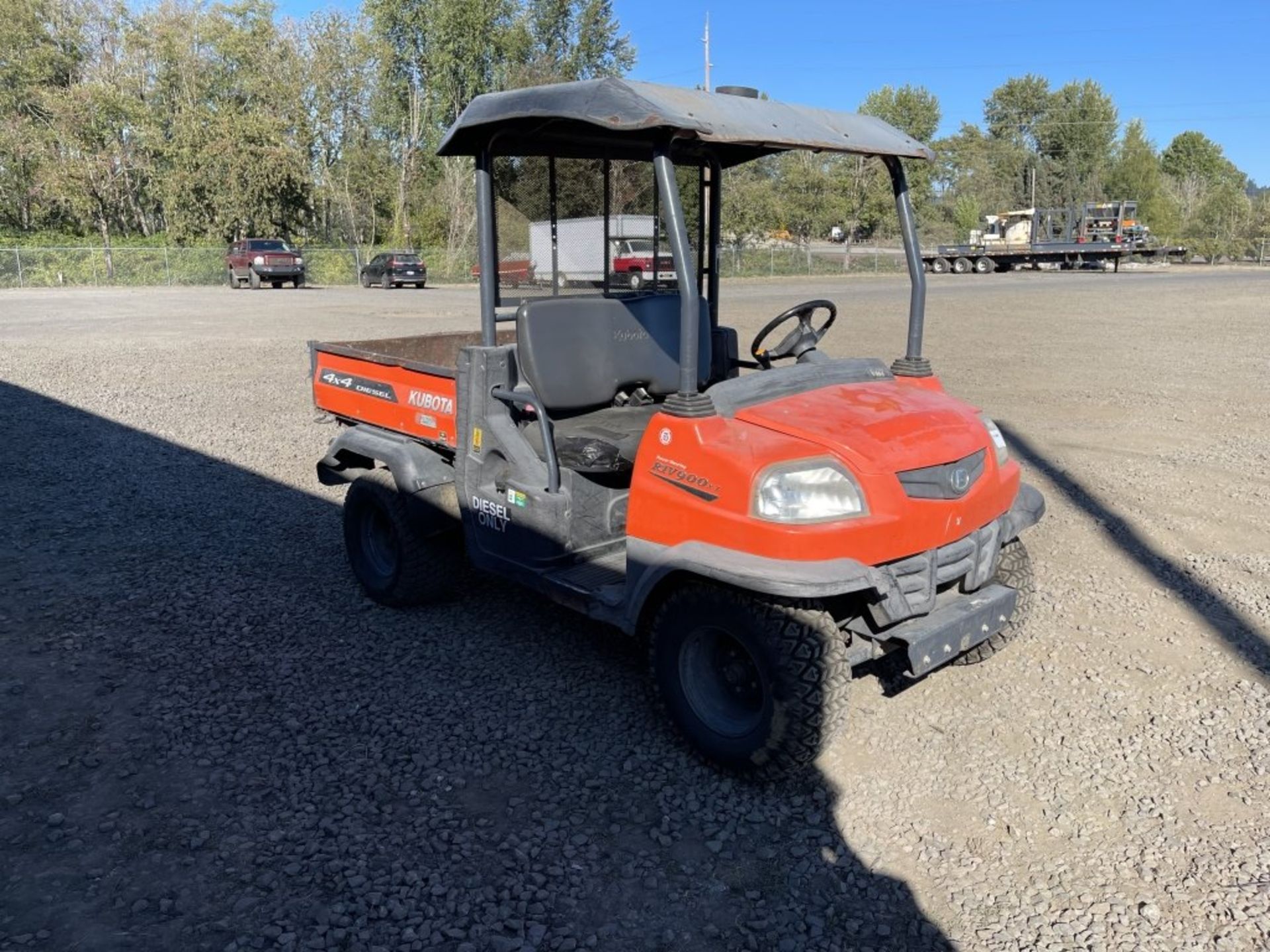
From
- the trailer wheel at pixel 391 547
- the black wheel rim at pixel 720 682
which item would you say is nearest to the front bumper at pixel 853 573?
the black wheel rim at pixel 720 682

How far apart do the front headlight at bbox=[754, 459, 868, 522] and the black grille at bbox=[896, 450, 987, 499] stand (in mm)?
209

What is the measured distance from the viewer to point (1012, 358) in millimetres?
14336

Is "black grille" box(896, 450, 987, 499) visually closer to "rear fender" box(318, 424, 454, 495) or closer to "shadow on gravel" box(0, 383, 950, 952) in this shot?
"shadow on gravel" box(0, 383, 950, 952)

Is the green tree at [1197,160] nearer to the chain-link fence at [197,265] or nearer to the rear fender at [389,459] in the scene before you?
the chain-link fence at [197,265]

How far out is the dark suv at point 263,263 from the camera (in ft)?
114

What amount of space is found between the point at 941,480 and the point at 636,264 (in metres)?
2.16

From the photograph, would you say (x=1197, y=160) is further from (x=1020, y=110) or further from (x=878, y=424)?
(x=878, y=424)

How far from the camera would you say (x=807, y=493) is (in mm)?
3277

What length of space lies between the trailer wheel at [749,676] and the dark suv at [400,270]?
34.7 m

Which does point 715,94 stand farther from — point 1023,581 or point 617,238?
point 1023,581

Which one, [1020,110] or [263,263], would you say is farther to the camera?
[1020,110]

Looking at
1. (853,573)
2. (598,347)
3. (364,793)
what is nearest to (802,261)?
(598,347)

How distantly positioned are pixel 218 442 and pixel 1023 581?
24.5ft

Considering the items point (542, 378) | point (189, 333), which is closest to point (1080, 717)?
point (542, 378)
